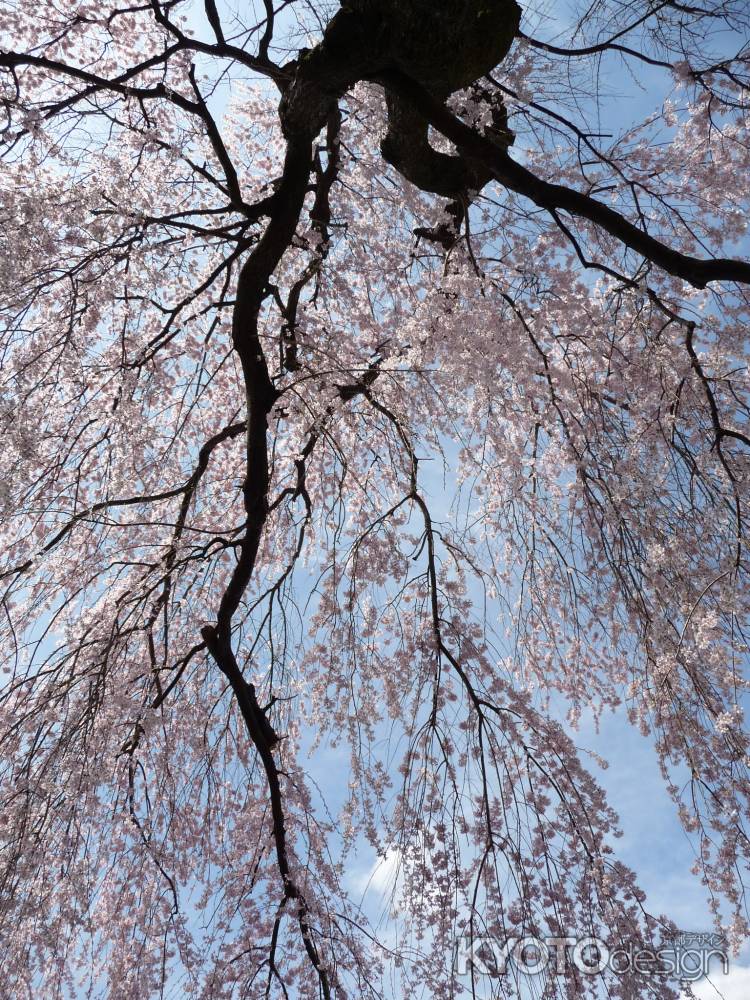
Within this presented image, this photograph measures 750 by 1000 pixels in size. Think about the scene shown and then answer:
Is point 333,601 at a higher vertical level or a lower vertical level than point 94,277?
lower

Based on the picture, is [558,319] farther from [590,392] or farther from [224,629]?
[224,629]

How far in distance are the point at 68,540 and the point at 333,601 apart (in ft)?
5.25

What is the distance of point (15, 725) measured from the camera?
3.42 meters

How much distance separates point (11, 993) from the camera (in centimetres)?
357

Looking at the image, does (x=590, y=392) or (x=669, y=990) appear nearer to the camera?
(x=669, y=990)

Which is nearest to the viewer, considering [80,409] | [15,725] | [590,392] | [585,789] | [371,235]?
[15,725]

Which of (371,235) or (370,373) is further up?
(371,235)

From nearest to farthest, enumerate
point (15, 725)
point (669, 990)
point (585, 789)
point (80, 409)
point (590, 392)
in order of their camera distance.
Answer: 1. point (669, 990)
2. point (15, 725)
3. point (585, 789)
4. point (590, 392)
5. point (80, 409)

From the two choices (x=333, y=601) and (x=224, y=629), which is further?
(x=333, y=601)

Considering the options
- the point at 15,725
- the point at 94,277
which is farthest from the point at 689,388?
the point at 15,725

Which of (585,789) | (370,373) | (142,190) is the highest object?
Result: (142,190)

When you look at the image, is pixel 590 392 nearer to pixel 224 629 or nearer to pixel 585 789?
pixel 585 789

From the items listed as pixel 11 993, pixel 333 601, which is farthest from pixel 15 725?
pixel 333 601

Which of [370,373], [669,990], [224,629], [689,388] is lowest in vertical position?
[669,990]
